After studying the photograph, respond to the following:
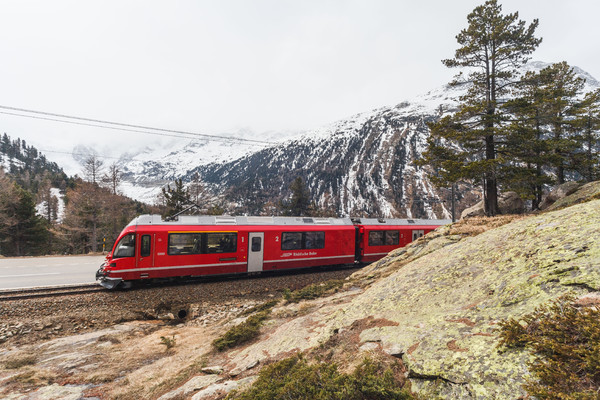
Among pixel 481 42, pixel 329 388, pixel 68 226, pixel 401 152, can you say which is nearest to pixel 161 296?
pixel 329 388

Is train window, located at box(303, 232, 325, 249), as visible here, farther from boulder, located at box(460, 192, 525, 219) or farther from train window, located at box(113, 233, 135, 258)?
A: boulder, located at box(460, 192, 525, 219)

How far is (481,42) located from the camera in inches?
690

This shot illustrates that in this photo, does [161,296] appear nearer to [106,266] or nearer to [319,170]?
[106,266]

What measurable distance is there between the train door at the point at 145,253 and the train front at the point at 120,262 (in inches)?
12.1

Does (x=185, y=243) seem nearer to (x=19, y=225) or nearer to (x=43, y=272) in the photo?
(x=43, y=272)

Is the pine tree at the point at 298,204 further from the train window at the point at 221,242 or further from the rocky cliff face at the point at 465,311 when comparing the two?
the rocky cliff face at the point at 465,311

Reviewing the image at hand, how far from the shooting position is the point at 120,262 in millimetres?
11422

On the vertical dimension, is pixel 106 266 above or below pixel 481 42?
below

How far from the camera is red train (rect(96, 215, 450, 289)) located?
11.7m

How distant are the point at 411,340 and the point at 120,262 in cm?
1235

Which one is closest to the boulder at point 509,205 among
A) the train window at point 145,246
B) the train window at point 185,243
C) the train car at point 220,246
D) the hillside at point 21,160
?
the train car at point 220,246

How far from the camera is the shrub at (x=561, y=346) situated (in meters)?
1.87

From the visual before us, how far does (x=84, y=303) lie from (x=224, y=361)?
8.78 meters

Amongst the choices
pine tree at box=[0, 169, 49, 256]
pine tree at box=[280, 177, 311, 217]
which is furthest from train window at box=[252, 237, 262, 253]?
pine tree at box=[280, 177, 311, 217]
